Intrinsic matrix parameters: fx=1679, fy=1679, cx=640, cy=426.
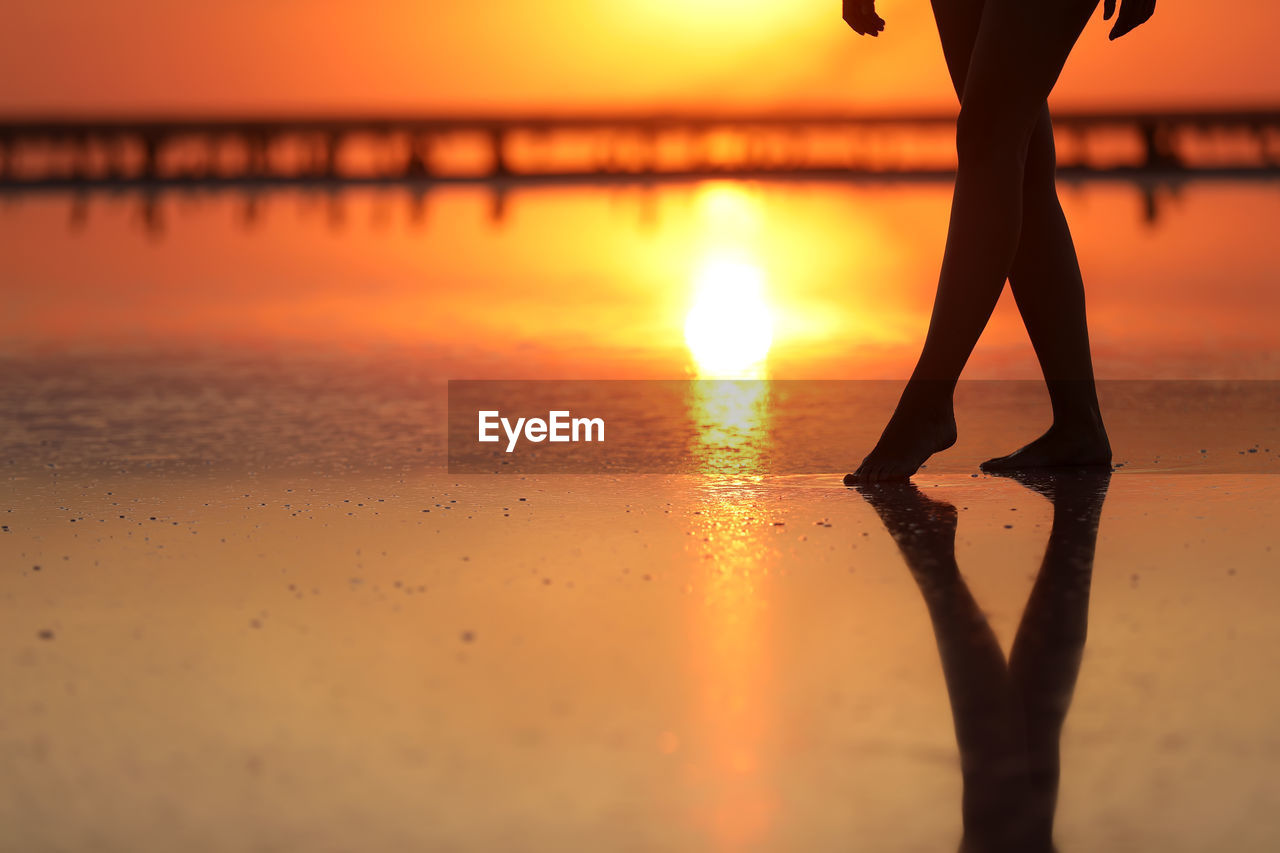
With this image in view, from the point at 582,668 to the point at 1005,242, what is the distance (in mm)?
1876

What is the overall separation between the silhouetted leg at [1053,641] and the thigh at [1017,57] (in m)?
0.81

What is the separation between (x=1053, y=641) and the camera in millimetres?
2092

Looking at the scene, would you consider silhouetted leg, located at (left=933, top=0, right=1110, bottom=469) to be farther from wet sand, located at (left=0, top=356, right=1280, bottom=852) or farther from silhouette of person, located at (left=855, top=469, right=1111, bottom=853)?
silhouette of person, located at (left=855, top=469, right=1111, bottom=853)

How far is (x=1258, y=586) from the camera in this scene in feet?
7.84

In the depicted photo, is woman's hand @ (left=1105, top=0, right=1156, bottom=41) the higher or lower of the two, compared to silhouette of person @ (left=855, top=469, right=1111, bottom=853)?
higher

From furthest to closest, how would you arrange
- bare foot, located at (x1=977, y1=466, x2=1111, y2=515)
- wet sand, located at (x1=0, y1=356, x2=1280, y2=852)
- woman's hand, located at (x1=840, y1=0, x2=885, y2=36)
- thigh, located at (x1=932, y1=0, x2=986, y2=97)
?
woman's hand, located at (x1=840, y1=0, x2=885, y2=36) < thigh, located at (x1=932, y1=0, x2=986, y2=97) < bare foot, located at (x1=977, y1=466, x2=1111, y2=515) < wet sand, located at (x1=0, y1=356, x2=1280, y2=852)

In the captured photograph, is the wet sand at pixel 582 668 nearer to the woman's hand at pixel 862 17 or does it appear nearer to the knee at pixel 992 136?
the knee at pixel 992 136

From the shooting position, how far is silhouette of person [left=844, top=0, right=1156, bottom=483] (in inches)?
133

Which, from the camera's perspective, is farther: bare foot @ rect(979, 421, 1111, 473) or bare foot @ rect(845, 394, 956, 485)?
bare foot @ rect(979, 421, 1111, 473)

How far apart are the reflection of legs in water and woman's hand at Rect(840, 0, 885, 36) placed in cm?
24

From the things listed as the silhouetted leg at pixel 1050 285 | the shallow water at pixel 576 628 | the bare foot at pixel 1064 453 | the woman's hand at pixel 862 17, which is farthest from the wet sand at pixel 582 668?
the woman's hand at pixel 862 17

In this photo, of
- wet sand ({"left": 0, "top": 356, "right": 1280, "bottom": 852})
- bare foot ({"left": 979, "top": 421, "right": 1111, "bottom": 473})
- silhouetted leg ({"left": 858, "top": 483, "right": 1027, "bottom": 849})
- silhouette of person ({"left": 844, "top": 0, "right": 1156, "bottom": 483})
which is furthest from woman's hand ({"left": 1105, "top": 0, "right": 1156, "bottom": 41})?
silhouetted leg ({"left": 858, "top": 483, "right": 1027, "bottom": 849})

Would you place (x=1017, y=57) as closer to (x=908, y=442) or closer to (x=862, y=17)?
(x=862, y=17)

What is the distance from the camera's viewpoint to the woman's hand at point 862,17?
153 inches
